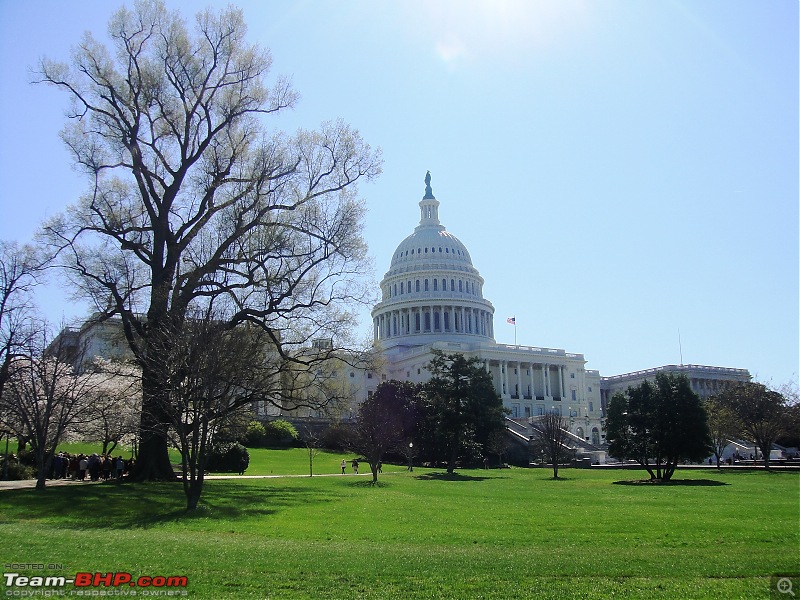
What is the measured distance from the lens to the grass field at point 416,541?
11641 mm

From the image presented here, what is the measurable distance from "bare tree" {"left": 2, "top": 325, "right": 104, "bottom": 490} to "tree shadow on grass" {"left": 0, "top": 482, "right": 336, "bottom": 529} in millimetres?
2705

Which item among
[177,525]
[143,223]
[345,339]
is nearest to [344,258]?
[345,339]

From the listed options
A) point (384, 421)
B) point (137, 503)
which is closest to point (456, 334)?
point (384, 421)

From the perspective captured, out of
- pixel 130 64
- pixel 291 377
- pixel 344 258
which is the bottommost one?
pixel 291 377

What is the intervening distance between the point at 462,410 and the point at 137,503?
122 ft

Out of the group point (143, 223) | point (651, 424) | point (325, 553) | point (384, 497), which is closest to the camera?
point (325, 553)

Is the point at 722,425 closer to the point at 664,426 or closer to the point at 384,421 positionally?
the point at 664,426

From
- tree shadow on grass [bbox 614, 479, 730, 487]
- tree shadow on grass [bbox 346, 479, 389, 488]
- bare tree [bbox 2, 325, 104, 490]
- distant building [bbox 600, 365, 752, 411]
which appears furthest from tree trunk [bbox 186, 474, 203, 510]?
distant building [bbox 600, 365, 752, 411]

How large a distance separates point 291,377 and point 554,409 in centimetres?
8354

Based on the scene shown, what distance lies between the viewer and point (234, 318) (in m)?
35.7

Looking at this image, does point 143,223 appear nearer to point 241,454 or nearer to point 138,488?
point 138,488

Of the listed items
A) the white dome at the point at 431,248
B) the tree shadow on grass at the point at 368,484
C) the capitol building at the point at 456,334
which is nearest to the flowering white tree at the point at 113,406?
the tree shadow on grass at the point at 368,484

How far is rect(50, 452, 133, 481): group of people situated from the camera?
39000mm

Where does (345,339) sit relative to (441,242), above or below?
below
